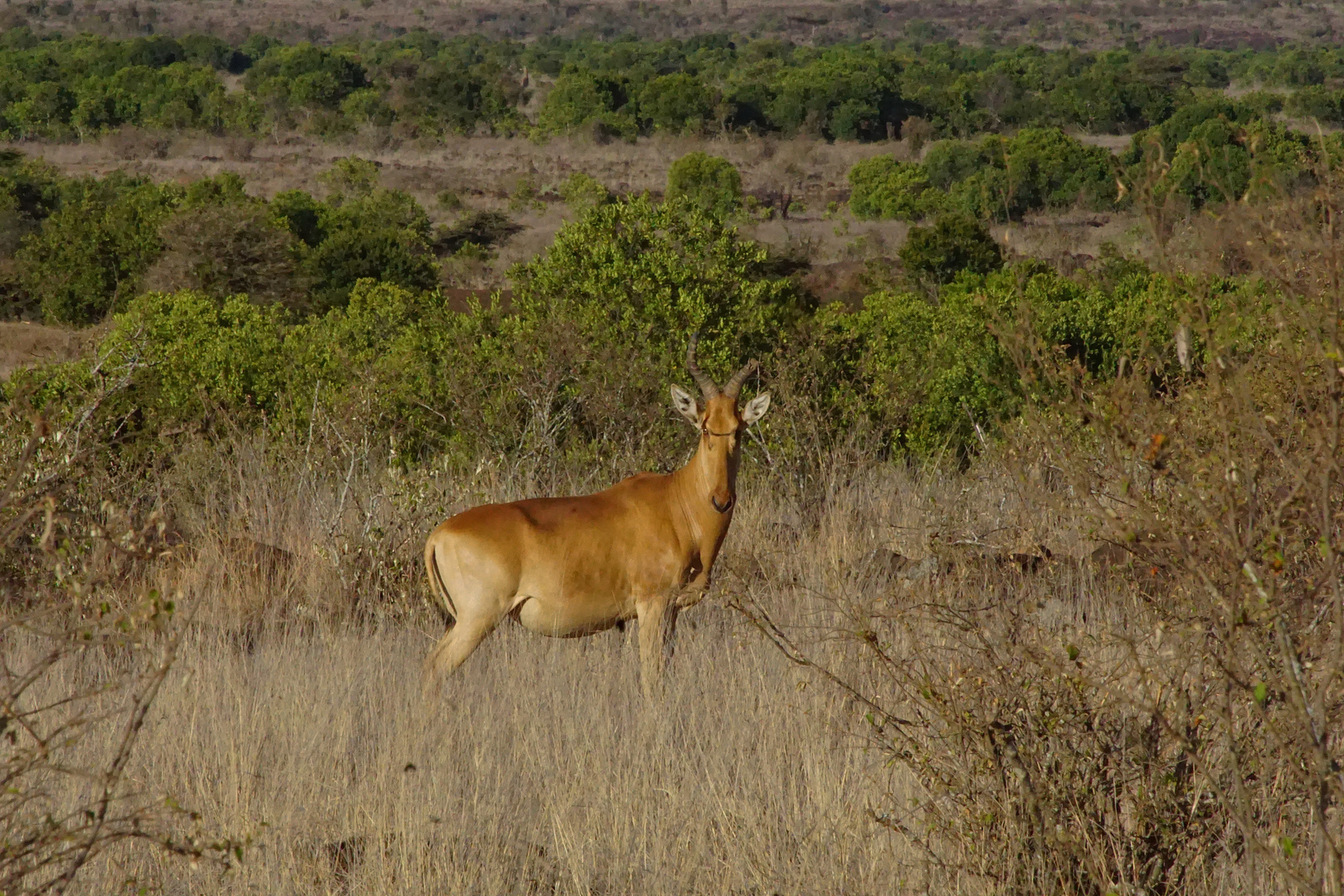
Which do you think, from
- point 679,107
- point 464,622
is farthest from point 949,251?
point 679,107

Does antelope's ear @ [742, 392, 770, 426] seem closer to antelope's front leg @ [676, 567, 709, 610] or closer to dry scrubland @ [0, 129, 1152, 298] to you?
antelope's front leg @ [676, 567, 709, 610]

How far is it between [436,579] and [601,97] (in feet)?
158

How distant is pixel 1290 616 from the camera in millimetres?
3723

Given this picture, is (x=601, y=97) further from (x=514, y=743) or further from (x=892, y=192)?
(x=514, y=743)

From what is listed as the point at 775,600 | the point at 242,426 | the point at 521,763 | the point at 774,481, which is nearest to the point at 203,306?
the point at 242,426

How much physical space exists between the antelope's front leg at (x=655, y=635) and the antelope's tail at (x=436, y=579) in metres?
0.76

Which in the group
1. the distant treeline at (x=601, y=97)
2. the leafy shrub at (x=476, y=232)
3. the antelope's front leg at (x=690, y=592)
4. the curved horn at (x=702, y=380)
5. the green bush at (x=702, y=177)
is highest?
the curved horn at (x=702, y=380)

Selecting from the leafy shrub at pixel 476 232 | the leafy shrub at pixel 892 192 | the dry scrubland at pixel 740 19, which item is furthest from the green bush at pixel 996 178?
the dry scrubland at pixel 740 19

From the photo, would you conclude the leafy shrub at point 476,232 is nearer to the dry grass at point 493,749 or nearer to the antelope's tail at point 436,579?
the dry grass at point 493,749

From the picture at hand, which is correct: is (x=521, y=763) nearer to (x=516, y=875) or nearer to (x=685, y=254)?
(x=516, y=875)

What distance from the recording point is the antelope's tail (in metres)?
6.16

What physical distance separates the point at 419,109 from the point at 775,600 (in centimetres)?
4808

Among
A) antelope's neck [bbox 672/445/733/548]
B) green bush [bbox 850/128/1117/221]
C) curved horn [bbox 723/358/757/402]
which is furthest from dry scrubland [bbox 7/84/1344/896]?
green bush [bbox 850/128/1117/221]

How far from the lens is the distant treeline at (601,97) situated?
5016 centimetres
